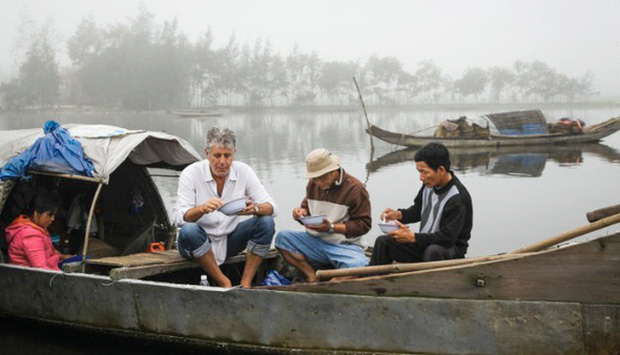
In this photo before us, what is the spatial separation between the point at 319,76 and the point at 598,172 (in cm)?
8044

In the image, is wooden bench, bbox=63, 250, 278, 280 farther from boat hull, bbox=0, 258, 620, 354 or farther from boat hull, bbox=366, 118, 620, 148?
boat hull, bbox=366, 118, 620, 148

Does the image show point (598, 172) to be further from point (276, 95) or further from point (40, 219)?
point (276, 95)

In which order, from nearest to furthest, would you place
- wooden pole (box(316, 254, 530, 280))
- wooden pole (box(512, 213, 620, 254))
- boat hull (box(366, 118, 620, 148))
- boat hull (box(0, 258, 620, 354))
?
1. wooden pole (box(512, 213, 620, 254))
2. boat hull (box(0, 258, 620, 354))
3. wooden pole (box(316, 254, 530, 280))
4. boat hull (box(366, 118, 620, 148))

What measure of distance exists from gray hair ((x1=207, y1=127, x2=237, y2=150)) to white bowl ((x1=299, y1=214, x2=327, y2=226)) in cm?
65

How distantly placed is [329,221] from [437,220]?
70 cm

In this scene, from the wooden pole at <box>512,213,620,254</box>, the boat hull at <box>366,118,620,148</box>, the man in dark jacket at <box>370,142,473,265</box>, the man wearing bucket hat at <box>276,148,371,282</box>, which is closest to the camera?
the wooden pole at <box>512,213,620,254</box>

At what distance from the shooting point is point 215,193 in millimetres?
4164

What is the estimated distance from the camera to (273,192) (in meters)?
12.6

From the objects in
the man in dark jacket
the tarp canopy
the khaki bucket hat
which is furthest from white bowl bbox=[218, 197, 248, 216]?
the tarp canopy

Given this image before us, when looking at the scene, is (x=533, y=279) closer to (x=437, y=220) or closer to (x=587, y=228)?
(x=587, y=228)

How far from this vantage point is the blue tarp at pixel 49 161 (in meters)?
4.48

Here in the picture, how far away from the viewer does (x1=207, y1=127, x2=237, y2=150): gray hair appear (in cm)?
396

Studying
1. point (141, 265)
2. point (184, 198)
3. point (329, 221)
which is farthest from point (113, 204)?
point (329, 221)

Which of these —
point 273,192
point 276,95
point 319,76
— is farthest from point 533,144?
point 319,76
